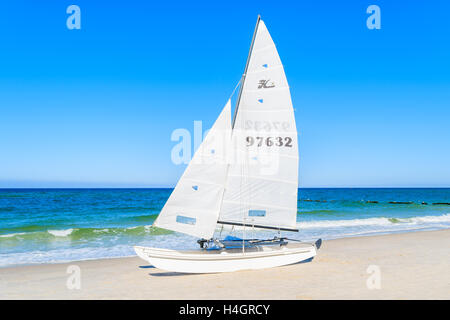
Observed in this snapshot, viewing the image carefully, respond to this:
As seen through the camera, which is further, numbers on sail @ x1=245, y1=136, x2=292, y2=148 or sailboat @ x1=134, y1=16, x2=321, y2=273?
numbers on sail @ x1=245, y1=136, x2=292, y2=148

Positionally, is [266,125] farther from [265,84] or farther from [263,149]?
[265,84]

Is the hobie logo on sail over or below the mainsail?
over

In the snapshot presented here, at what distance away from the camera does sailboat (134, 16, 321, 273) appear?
11.5 metres

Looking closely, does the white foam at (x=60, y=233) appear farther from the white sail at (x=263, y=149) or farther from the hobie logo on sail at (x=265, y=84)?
the hobie logo on sail at (x=265, y=84)

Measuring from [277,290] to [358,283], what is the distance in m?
2.50

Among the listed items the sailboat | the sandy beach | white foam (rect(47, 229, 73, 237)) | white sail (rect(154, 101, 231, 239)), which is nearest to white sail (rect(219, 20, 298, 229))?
the sailboat

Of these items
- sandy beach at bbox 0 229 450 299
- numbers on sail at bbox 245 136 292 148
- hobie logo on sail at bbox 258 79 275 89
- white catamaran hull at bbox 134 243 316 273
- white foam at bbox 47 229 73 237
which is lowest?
white foam at bbox 47 229 73 237

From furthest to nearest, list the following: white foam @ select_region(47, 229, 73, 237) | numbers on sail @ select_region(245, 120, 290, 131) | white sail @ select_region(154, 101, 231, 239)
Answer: white foam @ select_region(47, 229, 73, 237), numbers on sail @ select_region(245, 120, 290, 131), white sail @ select_region(154, 101, 231, 239)

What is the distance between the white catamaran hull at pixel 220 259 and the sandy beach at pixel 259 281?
0.82ft

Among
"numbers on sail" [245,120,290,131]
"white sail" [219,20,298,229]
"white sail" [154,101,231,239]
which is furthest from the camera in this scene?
"numbers on sail" [245,120,290,131]

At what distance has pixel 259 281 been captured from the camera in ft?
34.4

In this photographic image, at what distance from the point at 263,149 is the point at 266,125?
85 cm

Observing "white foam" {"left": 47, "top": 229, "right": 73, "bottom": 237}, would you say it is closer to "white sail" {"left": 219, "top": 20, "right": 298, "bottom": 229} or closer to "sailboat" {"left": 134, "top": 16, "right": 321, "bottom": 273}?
"sailboat" {"left": 134, "top": 16, "right": 321, "bottom": 273}

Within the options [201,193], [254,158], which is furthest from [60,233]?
[254,158]
